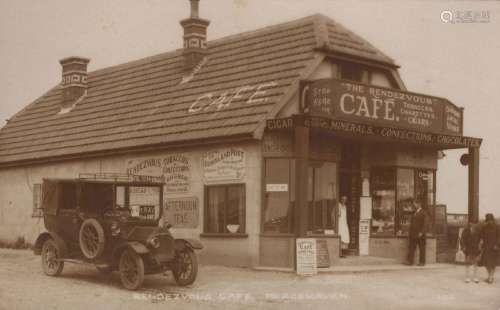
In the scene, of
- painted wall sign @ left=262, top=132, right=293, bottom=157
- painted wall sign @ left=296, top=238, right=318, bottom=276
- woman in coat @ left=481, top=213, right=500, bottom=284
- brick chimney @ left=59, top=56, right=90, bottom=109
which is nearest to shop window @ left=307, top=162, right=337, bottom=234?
painted wall sign @ left=262, top=132, right=293, bottom=157

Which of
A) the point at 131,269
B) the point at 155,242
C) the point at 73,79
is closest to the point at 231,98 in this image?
the point at 155,242

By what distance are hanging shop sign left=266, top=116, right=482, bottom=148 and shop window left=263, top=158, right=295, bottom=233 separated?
3.55 ft

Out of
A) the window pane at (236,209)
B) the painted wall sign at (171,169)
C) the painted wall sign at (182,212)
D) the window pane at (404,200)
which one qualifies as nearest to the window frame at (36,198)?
the painted wall sign at (171,169)

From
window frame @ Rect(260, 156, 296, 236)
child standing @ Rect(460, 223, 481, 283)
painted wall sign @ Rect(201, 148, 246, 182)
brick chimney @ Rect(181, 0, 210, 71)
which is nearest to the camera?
child standing @ Rect(460, 223, 481, 283)

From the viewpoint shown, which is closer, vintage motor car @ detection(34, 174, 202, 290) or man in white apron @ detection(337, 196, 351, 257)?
vintage motor car @ detection(34, 174, 202, 290)

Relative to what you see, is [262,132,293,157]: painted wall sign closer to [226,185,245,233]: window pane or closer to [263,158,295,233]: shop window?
[263,158,295,233]: shop window

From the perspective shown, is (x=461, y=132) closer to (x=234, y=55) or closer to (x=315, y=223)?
(x=315, y=223)

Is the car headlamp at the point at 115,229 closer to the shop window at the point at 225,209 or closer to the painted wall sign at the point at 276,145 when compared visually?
the shop window at the point at 225,209

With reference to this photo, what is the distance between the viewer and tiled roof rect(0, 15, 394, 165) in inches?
714

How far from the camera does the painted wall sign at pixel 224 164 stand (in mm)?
17531

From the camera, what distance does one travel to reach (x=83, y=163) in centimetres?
2205

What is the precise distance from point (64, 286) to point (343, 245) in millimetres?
8013

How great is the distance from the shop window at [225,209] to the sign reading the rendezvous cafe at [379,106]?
282 cm

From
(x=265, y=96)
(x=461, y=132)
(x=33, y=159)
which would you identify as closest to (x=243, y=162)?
(x=265, y=96)
